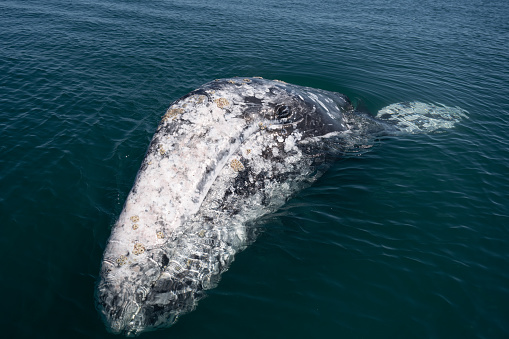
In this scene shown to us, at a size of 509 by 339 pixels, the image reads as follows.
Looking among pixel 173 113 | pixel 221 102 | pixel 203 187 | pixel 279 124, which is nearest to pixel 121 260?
pixel 203 187

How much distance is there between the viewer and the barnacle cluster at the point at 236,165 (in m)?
7.02

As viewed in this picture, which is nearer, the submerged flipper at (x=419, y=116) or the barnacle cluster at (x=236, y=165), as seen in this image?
the barnacle cluster at (x=236, y=165)

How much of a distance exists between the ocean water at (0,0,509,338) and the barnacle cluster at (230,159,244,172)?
160cm

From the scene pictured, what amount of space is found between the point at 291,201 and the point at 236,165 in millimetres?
2015

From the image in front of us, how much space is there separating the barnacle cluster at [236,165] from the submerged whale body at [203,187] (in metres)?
0.03

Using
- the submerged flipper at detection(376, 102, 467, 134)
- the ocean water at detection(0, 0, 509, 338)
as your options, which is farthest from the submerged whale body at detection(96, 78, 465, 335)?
the submerged flipper at detection(376, 102, 467, 134)

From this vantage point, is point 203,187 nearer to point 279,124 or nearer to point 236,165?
point 236,165

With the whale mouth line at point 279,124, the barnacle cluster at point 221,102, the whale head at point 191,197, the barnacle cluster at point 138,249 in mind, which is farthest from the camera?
the whale mouth line at point 279,124

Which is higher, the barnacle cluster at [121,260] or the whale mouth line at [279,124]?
the whale mouth line at [279,124]

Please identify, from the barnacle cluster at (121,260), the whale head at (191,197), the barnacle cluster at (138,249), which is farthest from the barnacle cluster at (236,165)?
the barnacle cluster at (121,260)

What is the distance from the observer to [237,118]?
721 centimetres

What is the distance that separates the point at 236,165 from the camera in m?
7.06

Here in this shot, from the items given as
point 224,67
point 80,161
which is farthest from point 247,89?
point 224,67

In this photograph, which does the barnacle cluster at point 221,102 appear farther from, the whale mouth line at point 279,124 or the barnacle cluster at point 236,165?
the barnacle cluster at point 236,165
